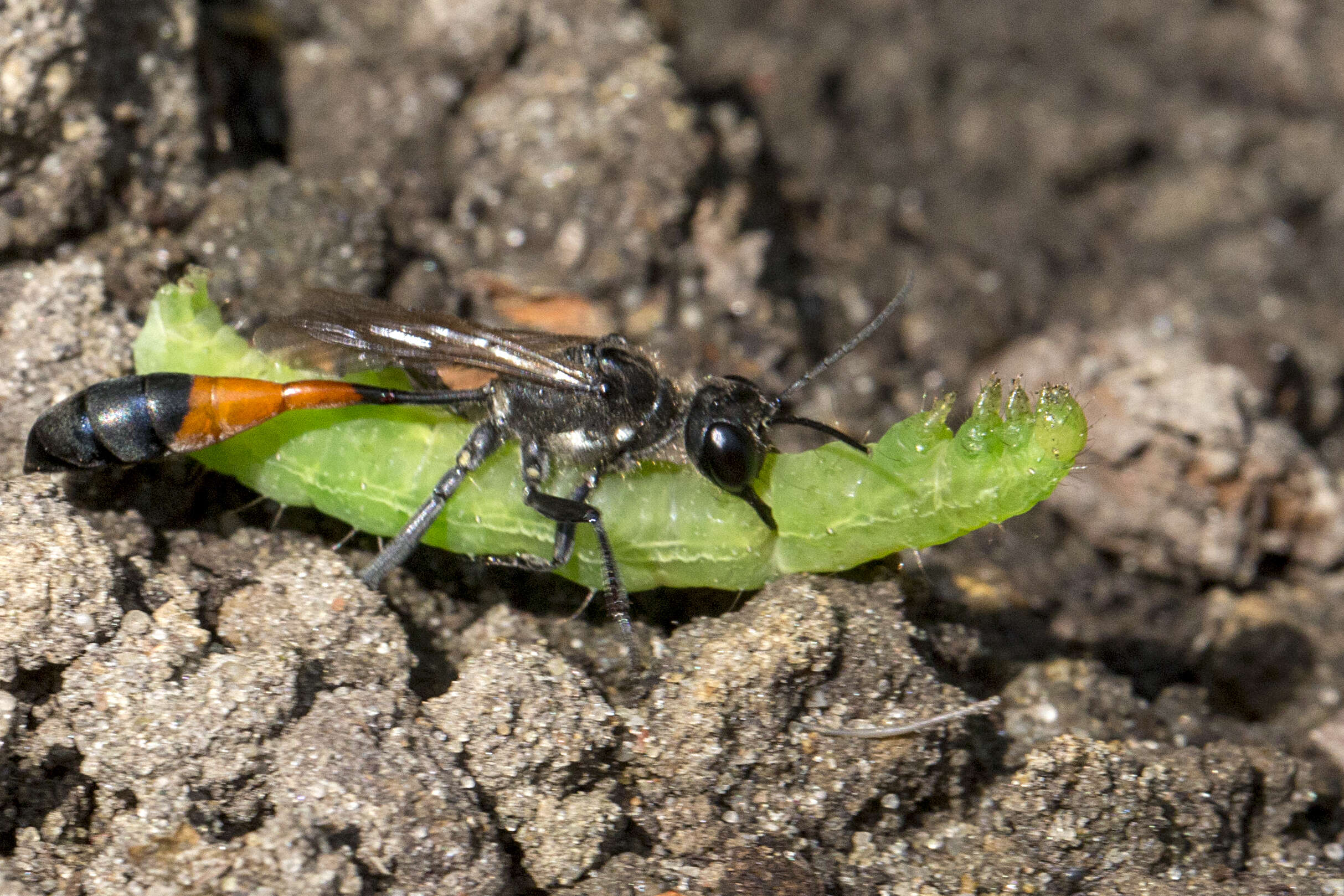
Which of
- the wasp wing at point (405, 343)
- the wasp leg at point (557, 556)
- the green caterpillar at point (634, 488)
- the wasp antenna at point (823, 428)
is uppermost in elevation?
→ the wasp wing at point (405, 343)

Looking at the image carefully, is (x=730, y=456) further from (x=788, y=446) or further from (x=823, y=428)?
(x=788, y=446)

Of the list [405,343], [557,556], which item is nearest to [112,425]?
[405,343]

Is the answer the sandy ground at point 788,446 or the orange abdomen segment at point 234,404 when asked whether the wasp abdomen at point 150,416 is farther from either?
the sandy ground at point 788,446

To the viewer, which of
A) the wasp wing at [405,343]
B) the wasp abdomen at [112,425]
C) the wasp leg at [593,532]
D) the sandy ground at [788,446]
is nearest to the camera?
the sandy ground at [788,446]

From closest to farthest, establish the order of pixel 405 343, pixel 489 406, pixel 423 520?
1. pixel 423 520
2. pixel 405 343
3. pixel 489 406

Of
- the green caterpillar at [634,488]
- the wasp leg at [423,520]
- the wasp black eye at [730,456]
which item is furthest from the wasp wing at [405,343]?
the wasp black eye at [730,456]

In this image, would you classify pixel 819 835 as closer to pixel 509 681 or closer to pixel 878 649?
pixel 878 649

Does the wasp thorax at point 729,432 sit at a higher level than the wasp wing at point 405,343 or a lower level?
lower

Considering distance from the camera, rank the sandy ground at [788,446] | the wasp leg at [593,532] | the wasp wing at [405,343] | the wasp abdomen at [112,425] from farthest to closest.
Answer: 1. the wasp wing at [405,343]
2. the wasp leg at [593,532]
3. the wasp abdomen at [112,425]
4. the sandy ground at [788,446]

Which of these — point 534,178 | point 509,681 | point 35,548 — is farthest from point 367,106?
point 509,681
